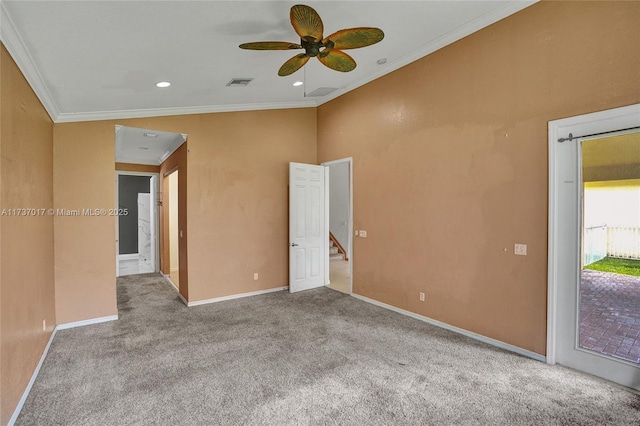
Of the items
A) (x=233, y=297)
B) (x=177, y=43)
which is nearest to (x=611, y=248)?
(x=177, y=43)

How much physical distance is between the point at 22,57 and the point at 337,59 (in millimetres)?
2458

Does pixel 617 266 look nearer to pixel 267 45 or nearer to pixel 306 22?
pixel 306 22

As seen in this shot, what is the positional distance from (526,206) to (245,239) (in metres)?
3.95

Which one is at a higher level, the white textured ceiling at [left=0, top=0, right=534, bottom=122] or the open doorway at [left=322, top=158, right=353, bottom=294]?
the white textured ceiling at [left=0, top=0, right=534, bottom=122]

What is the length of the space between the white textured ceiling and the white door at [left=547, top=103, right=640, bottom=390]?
147 cm

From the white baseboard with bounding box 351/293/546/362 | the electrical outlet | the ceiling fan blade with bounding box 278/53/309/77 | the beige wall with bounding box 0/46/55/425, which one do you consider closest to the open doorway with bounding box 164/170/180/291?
the beige wall with bounding box 0/46/55/425

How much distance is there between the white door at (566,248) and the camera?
110 inches

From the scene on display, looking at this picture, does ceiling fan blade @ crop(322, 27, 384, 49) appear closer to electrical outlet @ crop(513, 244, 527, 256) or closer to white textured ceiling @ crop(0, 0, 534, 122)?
white textured ceiling @ crop(0, 0, 534, 122)

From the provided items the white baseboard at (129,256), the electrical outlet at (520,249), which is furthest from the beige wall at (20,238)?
the white baseboard at (129,256)

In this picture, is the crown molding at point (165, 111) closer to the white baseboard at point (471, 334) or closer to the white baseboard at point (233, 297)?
the white baseboard at point (233, 297)

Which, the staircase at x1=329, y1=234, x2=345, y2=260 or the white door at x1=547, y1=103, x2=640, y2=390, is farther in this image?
the staircase at x1=329, y1=234, x2=345, y2=260

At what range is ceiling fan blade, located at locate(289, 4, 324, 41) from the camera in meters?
2.06

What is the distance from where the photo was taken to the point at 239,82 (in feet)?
13.0

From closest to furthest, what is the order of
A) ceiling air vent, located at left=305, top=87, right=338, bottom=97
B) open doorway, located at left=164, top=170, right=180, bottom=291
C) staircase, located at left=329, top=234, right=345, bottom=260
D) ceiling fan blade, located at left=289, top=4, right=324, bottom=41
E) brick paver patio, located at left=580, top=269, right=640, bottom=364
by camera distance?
ceiling fan blade, located at left=289, top=4, right=324, bottom=41, brick paver patio, located at left=580, top=269, right=640, bottom=364, ceiling air vent, located at left=305, top=87, right=338, bottom=97, open doorway, located at left=164, top=170, right=180, bottom=291, staircase, located at left=329, top=234, right=345, bottom=260
